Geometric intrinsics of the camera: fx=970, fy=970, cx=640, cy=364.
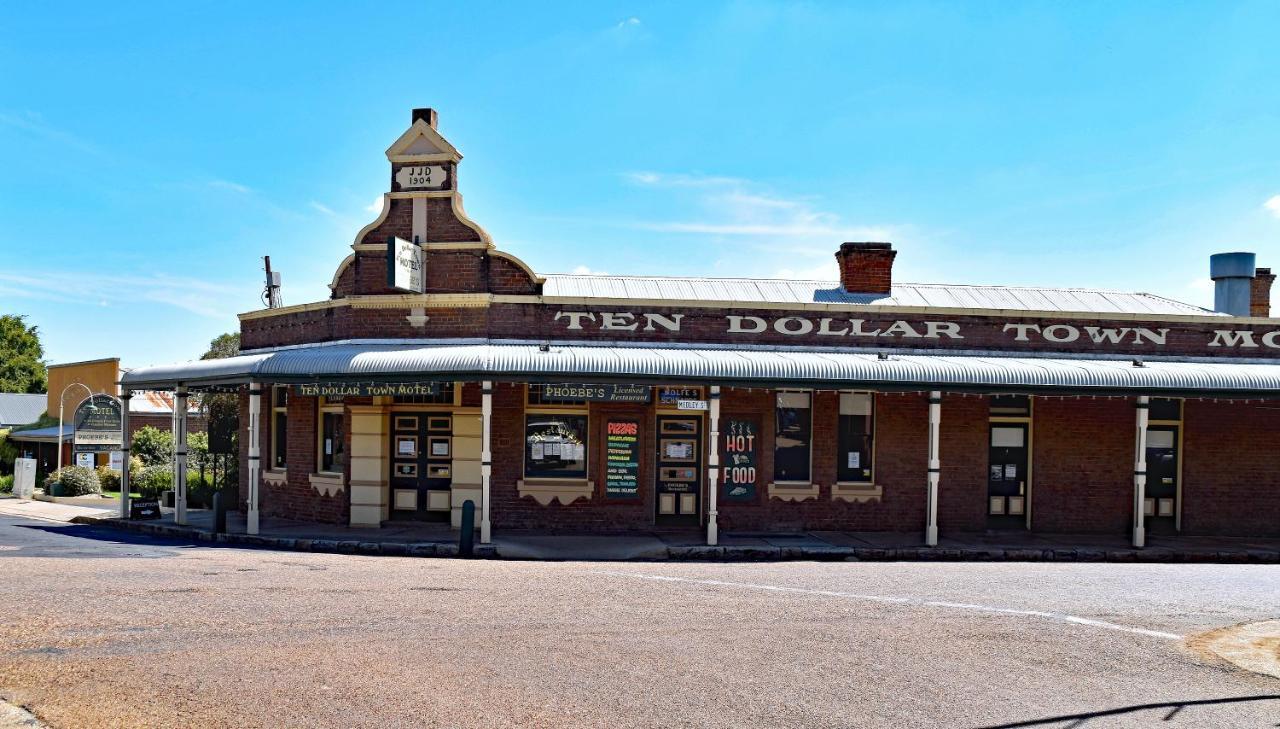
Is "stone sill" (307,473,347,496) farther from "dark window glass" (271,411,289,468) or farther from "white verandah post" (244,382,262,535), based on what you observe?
"dark window glass" (271,411,289,468)

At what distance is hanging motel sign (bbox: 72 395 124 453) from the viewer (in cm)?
2628

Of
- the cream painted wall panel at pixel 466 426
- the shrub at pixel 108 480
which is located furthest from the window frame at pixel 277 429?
the shrub at pixel 108 480

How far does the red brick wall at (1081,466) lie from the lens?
17812mm

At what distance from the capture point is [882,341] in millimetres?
17875

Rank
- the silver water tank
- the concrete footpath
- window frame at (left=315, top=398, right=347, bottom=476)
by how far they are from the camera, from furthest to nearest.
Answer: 1. the silver water tank
2. window frame at (left=315, top=398, right=347, bottom=476)
3. the concrete footpath

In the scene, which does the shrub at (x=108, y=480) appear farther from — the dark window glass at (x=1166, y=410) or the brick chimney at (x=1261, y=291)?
the brick chimney at (x=1261, y=291)

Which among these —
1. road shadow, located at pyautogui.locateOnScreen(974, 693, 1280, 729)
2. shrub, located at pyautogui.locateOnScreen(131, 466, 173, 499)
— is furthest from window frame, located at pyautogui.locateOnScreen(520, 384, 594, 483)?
shrub, located at pyautogui.locateOnScreen(131, 466, 173, 499)

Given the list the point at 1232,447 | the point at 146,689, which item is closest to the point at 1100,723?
the point at 146,689

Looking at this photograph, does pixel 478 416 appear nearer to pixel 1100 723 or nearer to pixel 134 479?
pixel 1100 723

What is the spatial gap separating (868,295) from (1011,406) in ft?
12.7

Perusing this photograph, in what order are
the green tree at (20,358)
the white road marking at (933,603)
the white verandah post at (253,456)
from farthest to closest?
the green tree at (20,358)
the white verandah post at (253,456)
the white road marking at (933,603)

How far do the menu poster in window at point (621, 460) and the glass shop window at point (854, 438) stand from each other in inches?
147

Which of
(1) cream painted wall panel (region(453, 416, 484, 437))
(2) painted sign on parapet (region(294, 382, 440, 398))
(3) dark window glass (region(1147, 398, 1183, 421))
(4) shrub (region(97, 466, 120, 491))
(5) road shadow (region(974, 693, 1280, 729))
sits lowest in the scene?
(4) shrub (region(97, 466, 120, 491))

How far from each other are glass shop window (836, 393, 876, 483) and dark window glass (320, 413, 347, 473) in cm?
913
